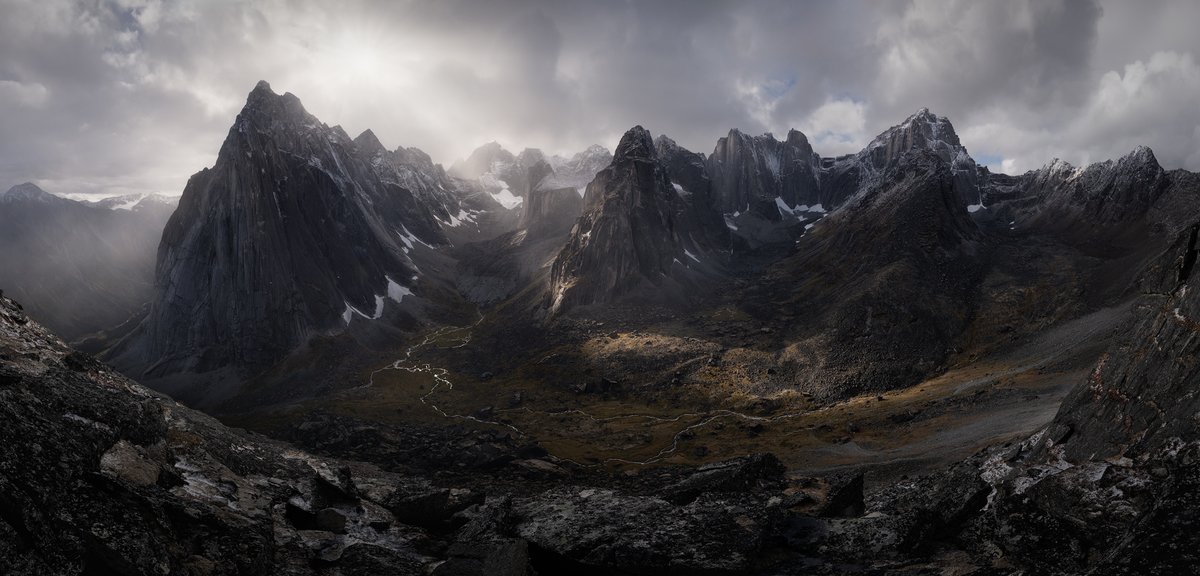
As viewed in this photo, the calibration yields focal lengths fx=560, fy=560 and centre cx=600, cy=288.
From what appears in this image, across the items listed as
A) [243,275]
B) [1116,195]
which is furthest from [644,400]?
[1116,195]

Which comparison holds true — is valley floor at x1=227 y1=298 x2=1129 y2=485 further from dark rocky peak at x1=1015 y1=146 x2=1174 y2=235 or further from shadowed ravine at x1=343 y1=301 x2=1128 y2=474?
dark rocky peak at x1=1015 y1=146 x2=1174 y2=235

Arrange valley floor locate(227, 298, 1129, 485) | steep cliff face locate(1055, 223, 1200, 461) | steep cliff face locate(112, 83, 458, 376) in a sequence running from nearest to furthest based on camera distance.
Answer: steep cliff face locate(1055, 223, 1200, 461) < valley floor locate(227, 298, 1129, 485) < steep cliff face locate(112, 83, 458, 376)

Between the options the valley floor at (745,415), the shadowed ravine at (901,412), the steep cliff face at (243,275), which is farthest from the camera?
the steep cliff face at (243,275)

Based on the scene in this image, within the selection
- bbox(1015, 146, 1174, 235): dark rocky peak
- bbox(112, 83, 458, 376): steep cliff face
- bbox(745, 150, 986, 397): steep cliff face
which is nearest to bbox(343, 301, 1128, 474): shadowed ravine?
bbox(745, 150, 986, 397): steep cliff face

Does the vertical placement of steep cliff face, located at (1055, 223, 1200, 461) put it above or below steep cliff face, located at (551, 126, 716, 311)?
below

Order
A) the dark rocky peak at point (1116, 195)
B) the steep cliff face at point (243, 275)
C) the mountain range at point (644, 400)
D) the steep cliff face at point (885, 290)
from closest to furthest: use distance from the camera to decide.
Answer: the mountain range at point (644, 400) < the steep cliff face at point (885, 290) < the steep cliff face at point (243, 275) < the dark rocky peak at point (1116, 195)

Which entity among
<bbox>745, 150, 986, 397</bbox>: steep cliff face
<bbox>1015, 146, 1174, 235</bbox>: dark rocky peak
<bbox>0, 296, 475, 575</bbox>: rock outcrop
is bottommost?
<bbox>0, 296, 475, 575</bbox>: rock outcrop

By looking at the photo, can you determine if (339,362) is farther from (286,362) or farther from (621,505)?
(621,505)

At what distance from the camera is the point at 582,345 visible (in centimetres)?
14800

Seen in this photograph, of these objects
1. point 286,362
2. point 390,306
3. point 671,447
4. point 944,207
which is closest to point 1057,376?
point 671,447

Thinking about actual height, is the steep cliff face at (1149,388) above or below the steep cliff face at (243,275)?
below

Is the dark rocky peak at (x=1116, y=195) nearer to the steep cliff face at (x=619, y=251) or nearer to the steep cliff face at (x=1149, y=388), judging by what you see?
the steep cliff face at (x=619, y=251)

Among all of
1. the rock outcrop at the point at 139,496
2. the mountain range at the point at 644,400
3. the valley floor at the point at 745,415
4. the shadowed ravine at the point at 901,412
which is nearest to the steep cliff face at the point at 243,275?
the mountain range at the point at 644,400

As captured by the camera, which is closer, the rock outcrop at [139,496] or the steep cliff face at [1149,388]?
the rock outcrop at [139,496]
